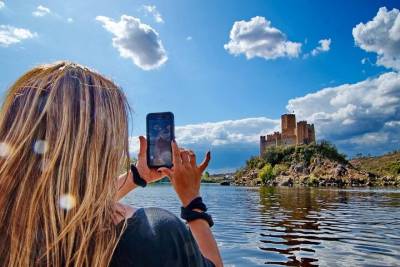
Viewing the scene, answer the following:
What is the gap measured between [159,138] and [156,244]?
2.95ft

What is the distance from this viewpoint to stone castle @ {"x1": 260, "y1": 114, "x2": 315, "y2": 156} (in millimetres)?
147500

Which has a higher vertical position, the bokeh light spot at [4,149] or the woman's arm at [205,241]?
the bokeh light spot at [4,149]

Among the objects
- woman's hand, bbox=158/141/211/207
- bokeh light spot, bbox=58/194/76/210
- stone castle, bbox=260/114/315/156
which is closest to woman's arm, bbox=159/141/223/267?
woman's hand, bbox=158/141/211/207

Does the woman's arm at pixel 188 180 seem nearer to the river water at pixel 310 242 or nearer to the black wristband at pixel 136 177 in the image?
the black wristband at pixel 136 177

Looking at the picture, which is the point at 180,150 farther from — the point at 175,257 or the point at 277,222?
the point at 277,222

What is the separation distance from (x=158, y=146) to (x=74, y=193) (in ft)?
2.57

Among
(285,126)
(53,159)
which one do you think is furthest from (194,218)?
(285,126)

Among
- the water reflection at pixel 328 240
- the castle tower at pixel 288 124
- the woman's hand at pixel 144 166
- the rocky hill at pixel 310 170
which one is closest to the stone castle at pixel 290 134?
the castle tower at pixel 288 124

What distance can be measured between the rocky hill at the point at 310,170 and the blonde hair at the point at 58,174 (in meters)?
93.0

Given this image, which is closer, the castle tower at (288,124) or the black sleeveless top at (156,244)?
the black sleeveless top at (156,244)

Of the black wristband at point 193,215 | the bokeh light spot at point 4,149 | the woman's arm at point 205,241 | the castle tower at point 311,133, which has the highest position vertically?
the castle tower at point 311,133

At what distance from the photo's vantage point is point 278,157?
136 metres

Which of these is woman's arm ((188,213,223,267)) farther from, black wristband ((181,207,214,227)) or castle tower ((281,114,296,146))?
castle tower ((281,114,296,146))

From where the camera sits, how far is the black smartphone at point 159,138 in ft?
6.91
